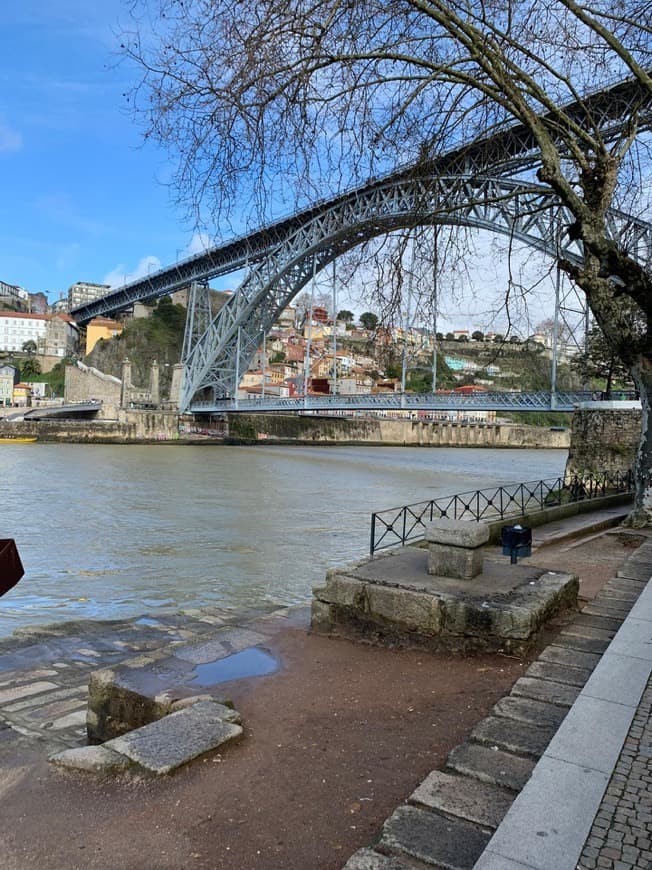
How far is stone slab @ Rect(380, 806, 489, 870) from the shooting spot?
181cm

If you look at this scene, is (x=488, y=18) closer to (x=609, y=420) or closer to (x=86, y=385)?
(x=609, y=420)

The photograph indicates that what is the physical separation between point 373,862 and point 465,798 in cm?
46

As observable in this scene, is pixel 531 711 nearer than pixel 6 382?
Yes

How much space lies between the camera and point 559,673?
309 centimetres

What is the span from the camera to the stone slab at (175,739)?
8.25ft

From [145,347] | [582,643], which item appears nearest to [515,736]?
[582,643]

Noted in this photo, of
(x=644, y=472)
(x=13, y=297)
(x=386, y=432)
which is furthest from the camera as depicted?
(x=13, y=297)

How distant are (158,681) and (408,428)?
6236 centimetres

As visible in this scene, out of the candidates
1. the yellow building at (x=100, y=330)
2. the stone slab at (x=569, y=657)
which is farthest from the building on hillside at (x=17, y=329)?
the stone slab at (x=569, y=657)

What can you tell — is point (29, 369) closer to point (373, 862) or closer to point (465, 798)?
point (465, 798)

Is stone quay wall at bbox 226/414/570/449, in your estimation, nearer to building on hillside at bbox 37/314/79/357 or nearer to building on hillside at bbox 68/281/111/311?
building on hillside at bbox 37/314/79/357

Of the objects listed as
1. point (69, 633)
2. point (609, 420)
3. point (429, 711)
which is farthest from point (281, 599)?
point (609, 420)

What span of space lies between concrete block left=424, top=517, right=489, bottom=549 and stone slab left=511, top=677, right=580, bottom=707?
143 centimetres

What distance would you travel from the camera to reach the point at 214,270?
4831cm
